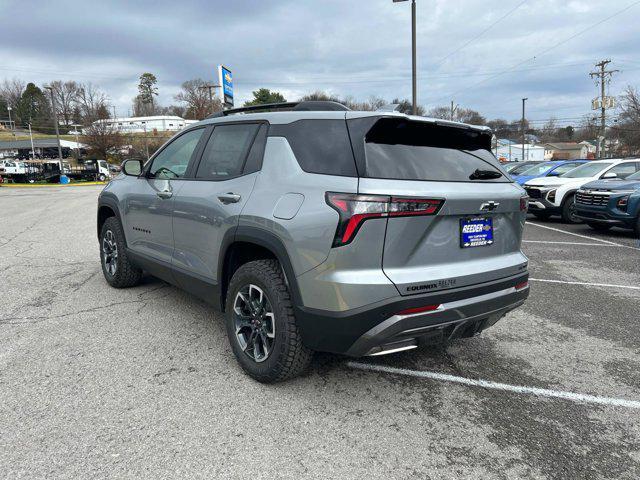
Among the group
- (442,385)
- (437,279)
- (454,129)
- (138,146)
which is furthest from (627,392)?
(138,146)

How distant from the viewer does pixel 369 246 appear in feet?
8.00

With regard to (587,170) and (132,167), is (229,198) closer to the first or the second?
(132,167)

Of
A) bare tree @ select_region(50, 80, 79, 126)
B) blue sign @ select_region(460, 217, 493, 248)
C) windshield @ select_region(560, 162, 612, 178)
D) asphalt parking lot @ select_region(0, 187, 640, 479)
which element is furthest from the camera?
bare tree @ select_region(50, 80, 79, 126)

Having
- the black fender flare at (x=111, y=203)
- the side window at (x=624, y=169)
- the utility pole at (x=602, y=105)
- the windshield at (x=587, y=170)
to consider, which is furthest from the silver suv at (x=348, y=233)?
the utility pole at (x=602, y=105)

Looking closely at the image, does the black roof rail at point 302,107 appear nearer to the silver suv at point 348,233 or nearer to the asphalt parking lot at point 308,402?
the silver suv at point 348,233

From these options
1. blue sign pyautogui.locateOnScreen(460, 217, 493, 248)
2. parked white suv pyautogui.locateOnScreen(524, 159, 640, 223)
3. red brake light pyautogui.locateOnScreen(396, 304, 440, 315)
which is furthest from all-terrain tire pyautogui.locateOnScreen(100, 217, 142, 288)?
parked white suv pyautogui.locateOnScreen(524, 159, 640, 223)

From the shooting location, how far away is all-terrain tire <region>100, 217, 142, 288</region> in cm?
500

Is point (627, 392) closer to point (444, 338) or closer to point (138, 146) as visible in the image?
point (444, 338)

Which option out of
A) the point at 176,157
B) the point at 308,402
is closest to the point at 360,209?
the point at 308,402

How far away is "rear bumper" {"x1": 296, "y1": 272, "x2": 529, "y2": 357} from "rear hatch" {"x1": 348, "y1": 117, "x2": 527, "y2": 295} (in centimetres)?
8

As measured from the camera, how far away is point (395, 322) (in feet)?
8.05

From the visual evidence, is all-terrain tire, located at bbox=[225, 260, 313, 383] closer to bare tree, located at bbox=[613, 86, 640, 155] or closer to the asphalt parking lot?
the asphalt parking lot

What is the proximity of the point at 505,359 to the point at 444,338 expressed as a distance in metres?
1.19

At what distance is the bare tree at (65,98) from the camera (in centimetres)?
9975
